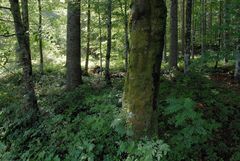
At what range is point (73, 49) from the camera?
10211 millimetres

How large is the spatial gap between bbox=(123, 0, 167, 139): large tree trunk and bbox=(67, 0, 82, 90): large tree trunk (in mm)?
5329

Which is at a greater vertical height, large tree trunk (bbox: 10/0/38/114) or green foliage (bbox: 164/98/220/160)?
large tree trunk (bbox: 10/0/38/114)

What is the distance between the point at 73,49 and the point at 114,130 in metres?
5.07

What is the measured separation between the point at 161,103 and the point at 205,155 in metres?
2.09

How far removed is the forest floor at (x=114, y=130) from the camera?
5.42m

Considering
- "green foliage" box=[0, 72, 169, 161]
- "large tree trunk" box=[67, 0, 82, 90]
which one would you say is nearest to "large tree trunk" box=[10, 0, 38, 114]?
"green foliage" box=[0, 72, 169, 161]

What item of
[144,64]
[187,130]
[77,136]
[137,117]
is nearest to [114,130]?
[77,136]

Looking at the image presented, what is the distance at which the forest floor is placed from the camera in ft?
17.8

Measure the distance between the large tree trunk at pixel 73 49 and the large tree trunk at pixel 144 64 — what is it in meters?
5.33

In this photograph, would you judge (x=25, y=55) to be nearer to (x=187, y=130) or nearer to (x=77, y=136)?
(x=77, y=136)

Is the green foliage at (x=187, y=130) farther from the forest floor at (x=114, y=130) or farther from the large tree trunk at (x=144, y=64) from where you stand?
the large tree trunk at (x=144, y=64)

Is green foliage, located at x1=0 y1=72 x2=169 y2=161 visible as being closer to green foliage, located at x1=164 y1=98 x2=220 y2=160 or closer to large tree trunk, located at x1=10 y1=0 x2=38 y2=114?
large tree trunk, located at x1=10 y1=0 x2=38 y2=114

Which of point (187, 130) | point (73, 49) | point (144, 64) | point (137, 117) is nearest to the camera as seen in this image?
point (144, 64)

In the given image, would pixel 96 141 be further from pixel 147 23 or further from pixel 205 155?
pixel 147 23
